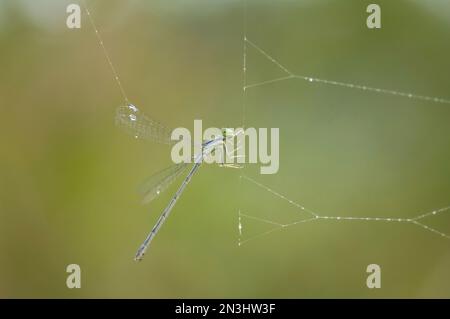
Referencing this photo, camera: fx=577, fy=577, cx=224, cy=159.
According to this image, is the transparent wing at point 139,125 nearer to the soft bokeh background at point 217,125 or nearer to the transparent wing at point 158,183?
the transparent wing at point 158,183

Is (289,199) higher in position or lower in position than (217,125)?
lower

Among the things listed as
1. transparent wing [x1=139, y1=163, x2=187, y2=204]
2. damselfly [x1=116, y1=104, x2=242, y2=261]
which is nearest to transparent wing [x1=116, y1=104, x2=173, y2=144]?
damselfly [x1=116, y1=104, x2=242, y2=261]

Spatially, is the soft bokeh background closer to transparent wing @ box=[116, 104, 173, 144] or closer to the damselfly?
the damselfly

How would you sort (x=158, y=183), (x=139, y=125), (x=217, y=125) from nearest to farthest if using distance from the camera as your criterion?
1. (x=158, y=183)
2. (x=139, y=125)
3. (x=217, y=125)

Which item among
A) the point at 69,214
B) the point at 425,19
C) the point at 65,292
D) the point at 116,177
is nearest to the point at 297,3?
the point at 425,19

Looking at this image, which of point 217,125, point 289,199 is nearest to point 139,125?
point 217,125

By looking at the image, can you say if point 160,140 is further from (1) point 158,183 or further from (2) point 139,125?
(1) point 158,183
